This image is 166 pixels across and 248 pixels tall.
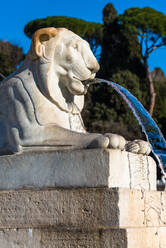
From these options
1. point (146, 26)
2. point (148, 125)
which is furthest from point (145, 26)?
point (148, 125)

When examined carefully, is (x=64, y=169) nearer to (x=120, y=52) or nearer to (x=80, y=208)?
(x=80, y=208)

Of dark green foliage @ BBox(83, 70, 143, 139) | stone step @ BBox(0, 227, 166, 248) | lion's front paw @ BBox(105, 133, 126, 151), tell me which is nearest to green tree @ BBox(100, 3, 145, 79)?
dark green foliage @ BBox(83, 70, 143, 139)

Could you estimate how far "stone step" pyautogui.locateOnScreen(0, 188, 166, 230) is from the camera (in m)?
4.23

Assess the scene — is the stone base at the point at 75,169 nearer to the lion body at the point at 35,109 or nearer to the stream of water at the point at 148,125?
the lion body at the point at 35,109

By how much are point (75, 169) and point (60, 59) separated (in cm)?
133

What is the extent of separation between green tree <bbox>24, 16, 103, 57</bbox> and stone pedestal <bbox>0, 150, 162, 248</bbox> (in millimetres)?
28588

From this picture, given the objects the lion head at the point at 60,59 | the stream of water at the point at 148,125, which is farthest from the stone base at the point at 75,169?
the stream of water at the point at 148,125

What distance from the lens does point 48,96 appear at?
498 cm

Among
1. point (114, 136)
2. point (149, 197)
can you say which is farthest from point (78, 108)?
point (149, 197)

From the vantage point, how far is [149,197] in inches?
187

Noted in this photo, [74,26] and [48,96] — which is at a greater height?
[74,26]

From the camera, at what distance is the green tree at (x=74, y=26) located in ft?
111

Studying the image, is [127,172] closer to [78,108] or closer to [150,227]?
[150,227]

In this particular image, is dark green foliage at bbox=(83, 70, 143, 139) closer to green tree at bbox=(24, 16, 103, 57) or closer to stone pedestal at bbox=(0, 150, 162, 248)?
green tree at bbox=(24, 16, 103, 57)
